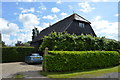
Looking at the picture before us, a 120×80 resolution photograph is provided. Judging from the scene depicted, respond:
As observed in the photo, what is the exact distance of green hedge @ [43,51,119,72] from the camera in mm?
7230

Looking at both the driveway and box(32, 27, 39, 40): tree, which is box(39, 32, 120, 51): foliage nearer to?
the driveway

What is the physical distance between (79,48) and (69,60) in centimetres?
246

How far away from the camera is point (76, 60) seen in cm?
787

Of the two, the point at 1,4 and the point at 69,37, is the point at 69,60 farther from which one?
the point at 1,4

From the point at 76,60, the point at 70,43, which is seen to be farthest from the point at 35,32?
the point at 76,60

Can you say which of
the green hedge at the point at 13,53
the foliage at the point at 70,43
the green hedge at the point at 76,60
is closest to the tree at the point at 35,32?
the green hedge at the point at 13,53

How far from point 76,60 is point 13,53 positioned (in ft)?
34.3

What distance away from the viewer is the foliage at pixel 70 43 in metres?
9.09

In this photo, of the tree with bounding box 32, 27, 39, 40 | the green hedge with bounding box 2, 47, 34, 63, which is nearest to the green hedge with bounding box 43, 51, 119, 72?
the green hedge with bounding box 2, 47, 34, 63

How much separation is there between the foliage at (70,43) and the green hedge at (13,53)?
6556 millimetres

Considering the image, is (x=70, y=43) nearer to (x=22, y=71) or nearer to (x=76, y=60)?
(x=76, y=60)

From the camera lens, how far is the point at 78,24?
18.6 m

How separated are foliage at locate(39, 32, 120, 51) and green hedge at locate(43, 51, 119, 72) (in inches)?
48.7

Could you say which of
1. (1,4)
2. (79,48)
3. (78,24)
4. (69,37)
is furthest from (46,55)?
(78,24)
